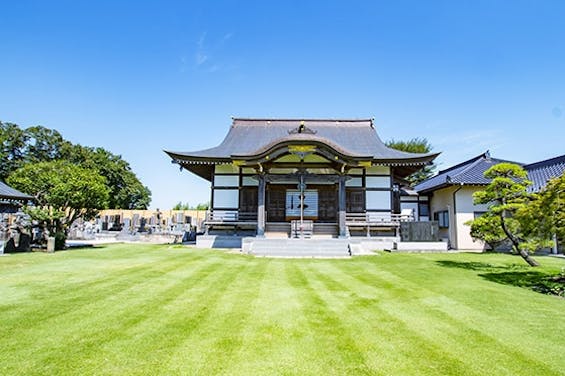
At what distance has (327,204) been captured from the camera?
1739cm

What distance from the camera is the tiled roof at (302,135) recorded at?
16.0 meters

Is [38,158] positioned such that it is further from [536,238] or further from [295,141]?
[536,238]

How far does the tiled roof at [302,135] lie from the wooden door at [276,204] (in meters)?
2.47

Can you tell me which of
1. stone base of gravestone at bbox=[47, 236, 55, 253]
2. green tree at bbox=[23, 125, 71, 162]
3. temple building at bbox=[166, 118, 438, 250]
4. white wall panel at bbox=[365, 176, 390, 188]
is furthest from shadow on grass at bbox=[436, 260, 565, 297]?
green tree at bbox=[23, 125, 71, 162]

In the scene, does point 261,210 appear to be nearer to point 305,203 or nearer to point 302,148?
point 305,203

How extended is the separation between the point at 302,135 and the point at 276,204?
175 inches

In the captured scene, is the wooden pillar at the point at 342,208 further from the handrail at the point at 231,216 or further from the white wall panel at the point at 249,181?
the white wall panel at the point at 249,181

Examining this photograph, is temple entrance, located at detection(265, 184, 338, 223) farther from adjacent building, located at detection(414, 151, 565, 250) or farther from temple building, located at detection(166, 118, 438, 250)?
adjacent building, located at detection(414, 151, 565, 250)

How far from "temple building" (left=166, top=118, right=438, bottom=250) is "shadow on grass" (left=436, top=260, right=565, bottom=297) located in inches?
214

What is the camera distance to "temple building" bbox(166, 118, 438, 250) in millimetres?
14734

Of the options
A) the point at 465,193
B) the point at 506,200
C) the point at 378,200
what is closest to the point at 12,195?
the point at 378,200

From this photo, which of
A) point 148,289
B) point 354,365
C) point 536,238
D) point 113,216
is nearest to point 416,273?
point 536,238

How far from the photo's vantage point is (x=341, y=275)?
8.28 metres

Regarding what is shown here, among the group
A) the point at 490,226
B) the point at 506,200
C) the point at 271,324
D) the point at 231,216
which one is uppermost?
the point at 506,200
